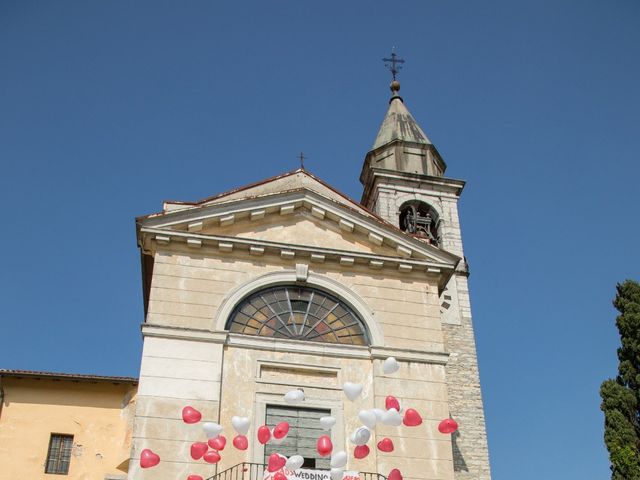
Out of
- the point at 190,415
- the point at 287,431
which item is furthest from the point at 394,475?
the point at 190,415

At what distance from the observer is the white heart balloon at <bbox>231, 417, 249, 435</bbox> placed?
50.0 feet

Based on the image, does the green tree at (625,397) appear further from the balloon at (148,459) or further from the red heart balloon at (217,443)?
the balloon at (148,459)

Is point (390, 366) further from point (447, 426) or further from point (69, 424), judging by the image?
point (69, 424)

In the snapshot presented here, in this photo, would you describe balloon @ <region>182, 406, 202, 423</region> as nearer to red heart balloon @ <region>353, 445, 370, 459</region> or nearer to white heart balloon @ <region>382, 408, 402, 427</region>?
red heart balloon @ <region>353, 445, 370, 459</region>

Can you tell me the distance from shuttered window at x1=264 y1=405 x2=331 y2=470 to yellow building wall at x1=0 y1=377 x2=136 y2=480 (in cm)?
402

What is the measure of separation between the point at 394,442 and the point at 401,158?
62.0ft

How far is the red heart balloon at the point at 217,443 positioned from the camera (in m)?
15.1

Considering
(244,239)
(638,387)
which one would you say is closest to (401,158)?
(638,387)

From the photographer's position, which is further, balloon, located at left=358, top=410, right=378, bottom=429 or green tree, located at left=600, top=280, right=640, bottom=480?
green tree, located at left=600, top=280, right=640, bottom=480

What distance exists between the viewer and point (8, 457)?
60.0 ft

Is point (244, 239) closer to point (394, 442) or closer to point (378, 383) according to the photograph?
point (378, 383)

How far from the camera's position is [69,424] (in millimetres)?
18969

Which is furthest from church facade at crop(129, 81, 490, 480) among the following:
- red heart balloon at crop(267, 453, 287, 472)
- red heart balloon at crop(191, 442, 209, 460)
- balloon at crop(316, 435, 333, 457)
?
balloon at crop(316, 435, 333, 457)

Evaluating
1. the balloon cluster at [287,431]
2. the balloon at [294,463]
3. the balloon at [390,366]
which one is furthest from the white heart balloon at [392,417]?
the balloon at [294,463]
